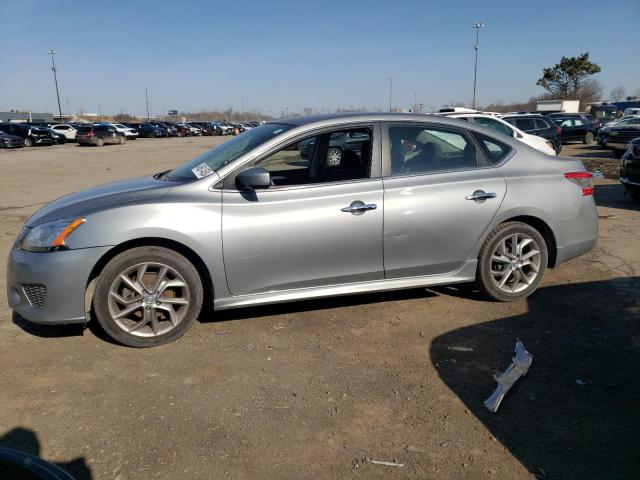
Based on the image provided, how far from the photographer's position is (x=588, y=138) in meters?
27.7

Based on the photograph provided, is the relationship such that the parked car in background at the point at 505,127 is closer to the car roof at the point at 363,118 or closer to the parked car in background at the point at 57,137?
the car roof at the point at 363,118

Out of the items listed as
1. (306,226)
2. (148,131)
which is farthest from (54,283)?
(148,131)

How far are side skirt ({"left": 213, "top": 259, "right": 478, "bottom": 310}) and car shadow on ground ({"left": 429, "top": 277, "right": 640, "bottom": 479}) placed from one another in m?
0.49

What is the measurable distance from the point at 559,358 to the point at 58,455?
3.24 metres

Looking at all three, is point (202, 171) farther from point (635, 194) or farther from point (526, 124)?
point (526, 124)

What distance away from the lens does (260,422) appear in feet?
9.69

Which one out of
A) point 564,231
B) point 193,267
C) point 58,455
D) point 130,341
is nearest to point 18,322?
point 130,341

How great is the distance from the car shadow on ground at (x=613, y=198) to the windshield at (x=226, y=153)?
748 centimetres

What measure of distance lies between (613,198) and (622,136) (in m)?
10.8

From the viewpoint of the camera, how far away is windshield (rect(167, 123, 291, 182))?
4.13 meters

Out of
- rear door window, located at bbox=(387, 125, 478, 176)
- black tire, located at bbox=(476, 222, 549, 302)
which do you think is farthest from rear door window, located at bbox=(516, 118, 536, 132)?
rear door window, located at bbox=(387, 125, 478, 176)

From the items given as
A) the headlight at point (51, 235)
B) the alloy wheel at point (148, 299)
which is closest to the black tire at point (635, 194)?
the alloy wheel at point (148, 299)

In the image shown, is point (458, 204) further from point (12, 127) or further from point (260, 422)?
point (12, 127)

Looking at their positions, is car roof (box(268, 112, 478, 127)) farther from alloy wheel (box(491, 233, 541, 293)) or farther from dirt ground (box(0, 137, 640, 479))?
dirt ground (box(0, 137, 640, 479))
